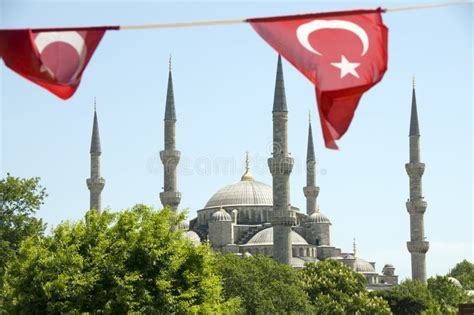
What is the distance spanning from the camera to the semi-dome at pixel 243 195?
391ft

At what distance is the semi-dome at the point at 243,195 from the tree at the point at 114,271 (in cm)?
8150

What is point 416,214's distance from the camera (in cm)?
9781

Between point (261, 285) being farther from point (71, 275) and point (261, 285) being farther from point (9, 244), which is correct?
point (71, 275)

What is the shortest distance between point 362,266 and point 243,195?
48.5 ft

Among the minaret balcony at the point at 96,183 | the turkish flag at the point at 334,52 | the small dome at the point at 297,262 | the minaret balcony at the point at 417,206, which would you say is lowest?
the turkish flag at the point at 334,52

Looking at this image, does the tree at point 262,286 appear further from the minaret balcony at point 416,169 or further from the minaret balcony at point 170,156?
the minaret balcony at point 416,169

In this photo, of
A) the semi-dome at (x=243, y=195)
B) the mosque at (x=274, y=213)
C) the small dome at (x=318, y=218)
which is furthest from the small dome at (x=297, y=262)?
the semi-dome at (x=243, y=195)

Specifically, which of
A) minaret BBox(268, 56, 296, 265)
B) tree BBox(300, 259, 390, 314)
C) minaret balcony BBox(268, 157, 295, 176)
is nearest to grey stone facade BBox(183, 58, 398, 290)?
tree BBox(300, 259, 390, 314)

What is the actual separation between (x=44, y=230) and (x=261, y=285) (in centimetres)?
1754

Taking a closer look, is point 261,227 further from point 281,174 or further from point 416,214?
point 281,174

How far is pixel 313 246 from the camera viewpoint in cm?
11025

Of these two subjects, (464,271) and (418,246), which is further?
(464,271)

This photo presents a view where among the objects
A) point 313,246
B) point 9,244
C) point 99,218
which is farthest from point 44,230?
point 313,246

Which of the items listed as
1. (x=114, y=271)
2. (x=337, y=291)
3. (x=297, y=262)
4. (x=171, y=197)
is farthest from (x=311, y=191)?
(x=114, y=271)
